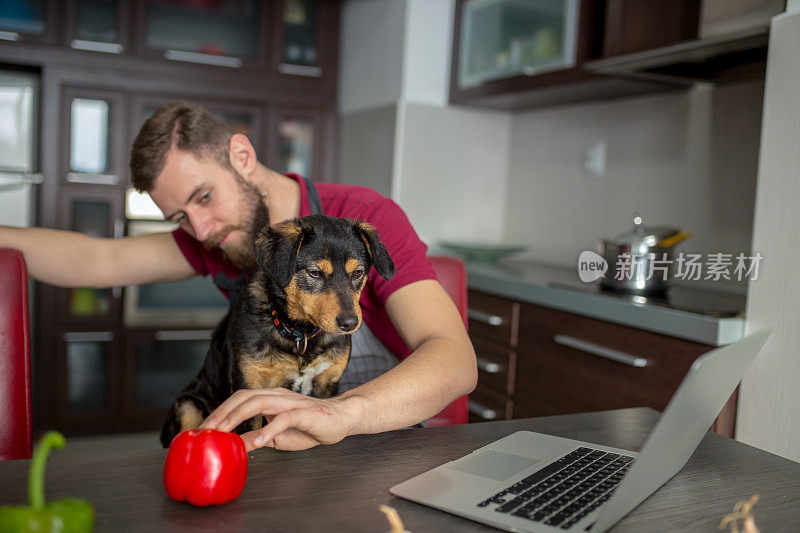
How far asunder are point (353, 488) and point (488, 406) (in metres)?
1.96

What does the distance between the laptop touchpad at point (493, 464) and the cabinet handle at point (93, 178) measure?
121 inches

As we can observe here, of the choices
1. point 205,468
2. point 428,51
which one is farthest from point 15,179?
point 205,468

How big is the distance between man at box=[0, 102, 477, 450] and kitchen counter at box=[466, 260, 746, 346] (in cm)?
86

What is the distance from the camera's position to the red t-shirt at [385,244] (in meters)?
1.35

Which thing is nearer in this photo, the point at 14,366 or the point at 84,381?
the point at 14,366

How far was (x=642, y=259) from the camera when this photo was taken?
7.41 ft

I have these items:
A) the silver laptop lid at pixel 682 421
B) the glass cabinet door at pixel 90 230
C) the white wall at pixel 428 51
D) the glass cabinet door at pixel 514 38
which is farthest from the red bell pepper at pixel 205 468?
the glass cabinet door at pixel 90 230

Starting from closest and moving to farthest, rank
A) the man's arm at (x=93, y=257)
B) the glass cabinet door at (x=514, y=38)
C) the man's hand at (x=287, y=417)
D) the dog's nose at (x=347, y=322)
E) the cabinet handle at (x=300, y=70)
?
the man's hand at (x=287, y=417) < the dog's nose at (x=347, y=322) < the man's arm at (x=93, y=257) < the glass cabinet door at (x=514, y=38) < the cabinet handle at (x=300, y=70)

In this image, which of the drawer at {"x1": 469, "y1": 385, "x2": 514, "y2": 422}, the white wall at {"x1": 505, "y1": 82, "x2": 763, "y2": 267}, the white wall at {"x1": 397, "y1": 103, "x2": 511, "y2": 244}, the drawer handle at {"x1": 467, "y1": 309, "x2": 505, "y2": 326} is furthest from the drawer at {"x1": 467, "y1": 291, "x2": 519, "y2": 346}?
the white wall at {"x1": 397, "y1": 103, "x2": 511, "y2": 244}

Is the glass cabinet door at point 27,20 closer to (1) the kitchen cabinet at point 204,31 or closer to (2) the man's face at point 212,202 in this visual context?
(1) the kitchen cabinet at point 204,31

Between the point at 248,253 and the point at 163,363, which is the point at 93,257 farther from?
the point at 163,363

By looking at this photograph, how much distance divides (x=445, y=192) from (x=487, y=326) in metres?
1.00

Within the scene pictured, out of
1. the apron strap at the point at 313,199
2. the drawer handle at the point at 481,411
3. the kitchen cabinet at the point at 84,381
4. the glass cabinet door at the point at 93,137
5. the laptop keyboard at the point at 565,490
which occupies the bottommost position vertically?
the kitchen cabinet at the point at 84,381

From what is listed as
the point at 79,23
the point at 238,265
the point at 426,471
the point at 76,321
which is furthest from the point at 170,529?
the point at 79,23
